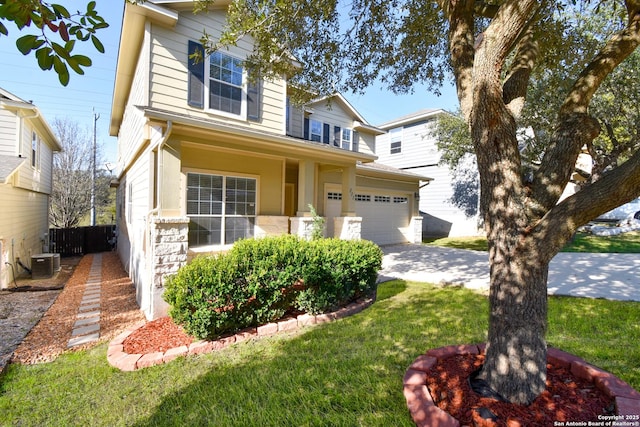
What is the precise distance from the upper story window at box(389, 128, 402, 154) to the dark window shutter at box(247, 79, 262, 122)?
42.4 feet

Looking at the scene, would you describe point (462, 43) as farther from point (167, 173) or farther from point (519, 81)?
point (167, 173)

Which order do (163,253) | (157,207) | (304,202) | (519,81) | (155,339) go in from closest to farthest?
1. (519,81)
2. (155,339)
3. (163,253)
4. (157,207)
5. (304,202)

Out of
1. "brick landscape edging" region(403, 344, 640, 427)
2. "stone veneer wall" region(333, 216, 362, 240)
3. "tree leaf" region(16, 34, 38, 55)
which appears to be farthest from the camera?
"stone veneer wall" region(333, 216, 362, 240)

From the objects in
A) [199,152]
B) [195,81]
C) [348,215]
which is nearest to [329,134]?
[348,215]

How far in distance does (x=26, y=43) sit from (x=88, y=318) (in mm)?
5872

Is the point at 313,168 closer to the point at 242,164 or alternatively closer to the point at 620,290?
the point at 242,164

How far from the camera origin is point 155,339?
4.27 meters

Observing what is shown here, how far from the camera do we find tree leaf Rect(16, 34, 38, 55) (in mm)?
1326

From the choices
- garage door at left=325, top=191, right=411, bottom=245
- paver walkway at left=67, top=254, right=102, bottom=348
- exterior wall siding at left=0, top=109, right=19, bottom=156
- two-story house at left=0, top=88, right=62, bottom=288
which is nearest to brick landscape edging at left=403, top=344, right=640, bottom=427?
paver walkway at left=67, top=254, right=102, bottom=348

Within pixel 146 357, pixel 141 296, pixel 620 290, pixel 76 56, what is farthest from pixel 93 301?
pixel 620 290

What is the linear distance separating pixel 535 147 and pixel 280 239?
41.9ft

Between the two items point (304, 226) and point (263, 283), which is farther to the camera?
point (304, 226)

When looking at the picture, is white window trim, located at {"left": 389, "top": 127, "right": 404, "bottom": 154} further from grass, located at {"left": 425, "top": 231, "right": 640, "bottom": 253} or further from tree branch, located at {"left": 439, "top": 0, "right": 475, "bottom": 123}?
tree branch, located at {"left": 439, "top": 0, "right": 475, "bottom": 123}

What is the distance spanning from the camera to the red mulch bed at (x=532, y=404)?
2.14m
